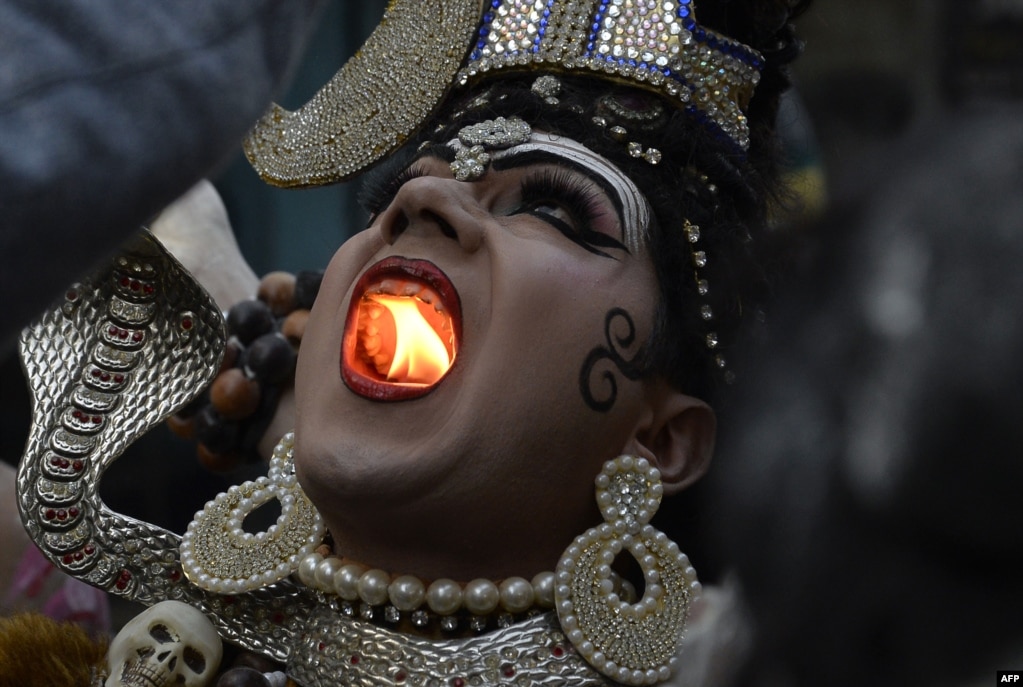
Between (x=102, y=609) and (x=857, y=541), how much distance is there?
1655 millimetres

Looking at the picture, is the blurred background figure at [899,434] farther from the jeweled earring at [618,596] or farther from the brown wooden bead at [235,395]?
the brown wooden bead at [235,395]

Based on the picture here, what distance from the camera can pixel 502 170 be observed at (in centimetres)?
146

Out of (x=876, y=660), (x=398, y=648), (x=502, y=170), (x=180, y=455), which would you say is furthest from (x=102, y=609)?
(x=876, y=660)

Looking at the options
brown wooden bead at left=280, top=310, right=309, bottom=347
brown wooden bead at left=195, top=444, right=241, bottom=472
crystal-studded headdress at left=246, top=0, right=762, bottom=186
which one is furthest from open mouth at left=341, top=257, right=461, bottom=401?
brown wooden bead at left=195, top=444, right=241, bottom=472

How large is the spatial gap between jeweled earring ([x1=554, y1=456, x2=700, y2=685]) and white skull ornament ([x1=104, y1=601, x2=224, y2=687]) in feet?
1.35

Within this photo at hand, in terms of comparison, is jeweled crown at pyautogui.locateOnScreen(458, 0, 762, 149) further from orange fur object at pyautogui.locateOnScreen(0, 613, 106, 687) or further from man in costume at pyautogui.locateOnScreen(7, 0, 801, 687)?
orange fur object at pyautogui.locateOnScreen(0, 613, 106, 687)

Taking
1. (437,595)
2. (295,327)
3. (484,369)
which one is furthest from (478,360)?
(295,327)

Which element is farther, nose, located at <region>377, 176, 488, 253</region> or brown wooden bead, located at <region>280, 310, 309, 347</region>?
brown wooden bead, located at <region>280, 310, 309, 347</region>

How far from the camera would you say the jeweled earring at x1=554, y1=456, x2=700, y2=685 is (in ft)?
4.43

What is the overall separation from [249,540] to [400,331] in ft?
1.04

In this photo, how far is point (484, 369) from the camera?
1.33m

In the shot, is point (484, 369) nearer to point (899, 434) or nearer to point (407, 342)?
point (407, 342)

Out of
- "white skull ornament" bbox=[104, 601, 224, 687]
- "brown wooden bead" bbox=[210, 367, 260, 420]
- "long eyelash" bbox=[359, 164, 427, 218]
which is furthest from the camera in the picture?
"brown wooden bead" bbox=[210, 367, 260, 420]

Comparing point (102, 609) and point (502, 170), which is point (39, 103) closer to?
point (502, 170)
